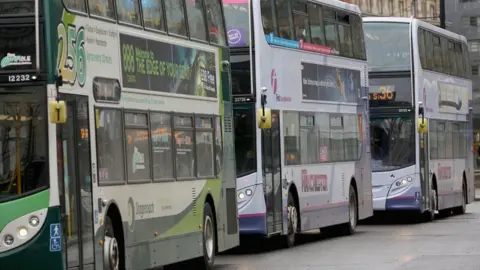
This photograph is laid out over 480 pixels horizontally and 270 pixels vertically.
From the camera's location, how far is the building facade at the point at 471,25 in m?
60.1

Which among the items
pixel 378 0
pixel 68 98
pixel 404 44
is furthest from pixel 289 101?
pixel 378 0

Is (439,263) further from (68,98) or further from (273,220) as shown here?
(68,98)

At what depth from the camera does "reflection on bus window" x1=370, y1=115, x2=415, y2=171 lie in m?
30.5

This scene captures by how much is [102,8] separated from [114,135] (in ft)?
4.40

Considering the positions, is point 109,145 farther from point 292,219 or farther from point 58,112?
point 292,219

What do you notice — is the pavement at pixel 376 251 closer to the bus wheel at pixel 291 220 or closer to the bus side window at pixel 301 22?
the bus wheel at pixel 291 220

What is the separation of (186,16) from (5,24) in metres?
5.46

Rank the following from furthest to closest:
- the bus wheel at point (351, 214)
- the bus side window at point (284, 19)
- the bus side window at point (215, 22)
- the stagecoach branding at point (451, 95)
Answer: the stagecoach branding at point (451, 95)
the bus wheel at point (351, 214)
the bus side window at point (284, 19)
the bus side window at point (215, 22)

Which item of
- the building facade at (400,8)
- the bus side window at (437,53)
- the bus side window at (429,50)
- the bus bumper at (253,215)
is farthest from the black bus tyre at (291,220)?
the building facade at (400,8)

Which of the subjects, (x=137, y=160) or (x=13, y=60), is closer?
(x=13, y=60)

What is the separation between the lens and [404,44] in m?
30.5

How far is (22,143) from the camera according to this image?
12570 millimetres

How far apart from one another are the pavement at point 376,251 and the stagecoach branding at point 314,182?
966mm

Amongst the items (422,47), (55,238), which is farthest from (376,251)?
(422,47)
